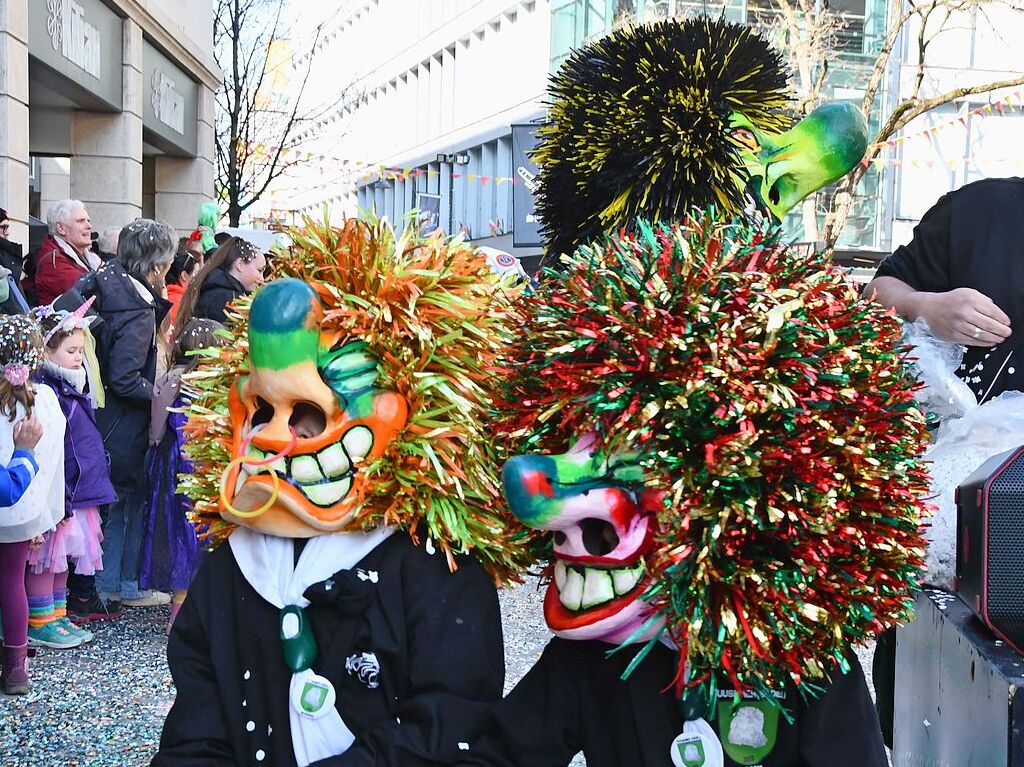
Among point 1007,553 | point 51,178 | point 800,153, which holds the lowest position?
point 1007,553

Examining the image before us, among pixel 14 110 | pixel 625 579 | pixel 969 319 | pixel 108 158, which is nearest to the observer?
pixel 625 579

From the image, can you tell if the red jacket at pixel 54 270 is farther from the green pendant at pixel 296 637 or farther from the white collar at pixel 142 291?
the green pendant at pixel 296 637

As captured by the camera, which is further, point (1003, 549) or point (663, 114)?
point (663, 114)

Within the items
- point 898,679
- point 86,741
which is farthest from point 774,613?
point 86,741

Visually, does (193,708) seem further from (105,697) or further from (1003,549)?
(105,697)

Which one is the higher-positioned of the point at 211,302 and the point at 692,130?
the point at 692,130

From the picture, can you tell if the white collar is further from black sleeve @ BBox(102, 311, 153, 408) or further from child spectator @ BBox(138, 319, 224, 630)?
child spectator @ BBox(138, 319, 224, 630)

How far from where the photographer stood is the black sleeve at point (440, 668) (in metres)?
1.92

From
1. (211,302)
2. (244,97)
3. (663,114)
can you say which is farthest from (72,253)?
(244,97)

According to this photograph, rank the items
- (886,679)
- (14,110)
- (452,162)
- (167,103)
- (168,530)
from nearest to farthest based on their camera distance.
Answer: (886,679), (168,530), (14,110), (167,103), (452,162)

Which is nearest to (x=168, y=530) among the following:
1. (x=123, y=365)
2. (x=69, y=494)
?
(x=69, y=494)

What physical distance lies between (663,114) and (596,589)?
111cm

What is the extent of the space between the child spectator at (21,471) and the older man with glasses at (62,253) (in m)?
2.12

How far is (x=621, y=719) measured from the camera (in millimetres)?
1936
